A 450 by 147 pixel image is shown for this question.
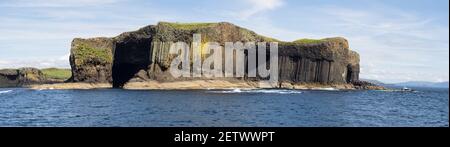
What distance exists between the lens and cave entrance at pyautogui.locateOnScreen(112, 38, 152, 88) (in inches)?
7367

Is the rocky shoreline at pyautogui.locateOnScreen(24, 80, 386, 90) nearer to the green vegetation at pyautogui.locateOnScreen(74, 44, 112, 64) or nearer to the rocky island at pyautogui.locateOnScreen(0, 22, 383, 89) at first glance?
the rocky island at pyautogui.locateOnScreen(0, 22, 383, 89)

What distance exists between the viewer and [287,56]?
643ft

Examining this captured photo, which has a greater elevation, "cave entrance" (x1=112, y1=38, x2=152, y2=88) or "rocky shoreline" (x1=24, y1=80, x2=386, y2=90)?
"cave entrance" (x1=112, y1=38, x2=152, y2=88)

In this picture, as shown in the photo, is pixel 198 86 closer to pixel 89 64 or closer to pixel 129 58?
pixel 129 58

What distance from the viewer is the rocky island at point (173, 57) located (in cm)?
17750

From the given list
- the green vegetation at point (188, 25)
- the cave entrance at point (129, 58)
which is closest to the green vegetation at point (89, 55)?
the cave entrance at point (129, 58)

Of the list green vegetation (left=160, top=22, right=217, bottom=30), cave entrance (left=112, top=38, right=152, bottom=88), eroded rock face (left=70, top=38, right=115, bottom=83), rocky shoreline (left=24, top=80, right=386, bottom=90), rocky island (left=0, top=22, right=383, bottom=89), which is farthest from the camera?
eroded rock face (left=70, top=38, right=115, bottom=83)

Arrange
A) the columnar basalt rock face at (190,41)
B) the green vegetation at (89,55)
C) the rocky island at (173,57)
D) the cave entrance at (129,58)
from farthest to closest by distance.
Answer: the green vegetation at (89,55) → the cave entrance at (129,58) → the columnar basalt rock face at (190,41) → the rocky island at (173,57)

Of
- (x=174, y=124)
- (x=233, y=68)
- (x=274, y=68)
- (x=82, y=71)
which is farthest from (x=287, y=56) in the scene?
(x=174, y=124)

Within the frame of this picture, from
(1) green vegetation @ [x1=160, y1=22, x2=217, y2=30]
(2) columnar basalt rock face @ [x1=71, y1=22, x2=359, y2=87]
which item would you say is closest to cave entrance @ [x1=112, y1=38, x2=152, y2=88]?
(2) columnar basalt rock face @ [x1=71, y1=22, x2=359, y2=87]

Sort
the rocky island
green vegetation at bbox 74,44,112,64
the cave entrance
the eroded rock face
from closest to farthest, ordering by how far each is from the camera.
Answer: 1. the rocky island
2. the cave entrance
3. the eroded rock face
4. green vegetation at bbox 74,44,112,64

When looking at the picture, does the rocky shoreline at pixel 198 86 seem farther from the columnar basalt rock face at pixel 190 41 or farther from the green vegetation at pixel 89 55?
the green vegetation at pixel 89 55
